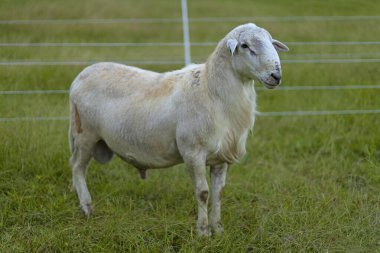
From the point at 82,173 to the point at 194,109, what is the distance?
1.37 metres

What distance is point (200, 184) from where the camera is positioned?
427cm

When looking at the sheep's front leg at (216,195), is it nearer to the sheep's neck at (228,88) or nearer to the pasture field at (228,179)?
the pasture field at (228,179)

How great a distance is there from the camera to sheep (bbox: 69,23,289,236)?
161 inches

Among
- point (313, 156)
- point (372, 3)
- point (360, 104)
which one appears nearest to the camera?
point (313, 156)

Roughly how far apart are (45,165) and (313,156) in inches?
111

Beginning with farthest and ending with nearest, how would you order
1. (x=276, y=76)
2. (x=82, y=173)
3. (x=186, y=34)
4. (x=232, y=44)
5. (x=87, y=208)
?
(x=186, y=34) < (x=82, y=173) < (x=87, y=208) < (x=232, y=44) < (x=276, y=76)

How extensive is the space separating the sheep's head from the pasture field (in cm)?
118

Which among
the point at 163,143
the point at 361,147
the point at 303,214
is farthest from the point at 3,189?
the point at 361,147

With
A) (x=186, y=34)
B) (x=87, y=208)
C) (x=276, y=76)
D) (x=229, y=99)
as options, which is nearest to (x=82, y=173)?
(x=87, y=208)

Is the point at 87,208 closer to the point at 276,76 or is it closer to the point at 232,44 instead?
the point at 232,44

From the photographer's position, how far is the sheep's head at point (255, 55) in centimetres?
391

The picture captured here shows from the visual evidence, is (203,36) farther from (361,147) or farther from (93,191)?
(93,191)

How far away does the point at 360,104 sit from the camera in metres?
7.18

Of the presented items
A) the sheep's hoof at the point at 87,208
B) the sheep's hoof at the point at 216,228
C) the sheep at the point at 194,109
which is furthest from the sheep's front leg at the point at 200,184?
the sheep's hoof at the point at 87,208
